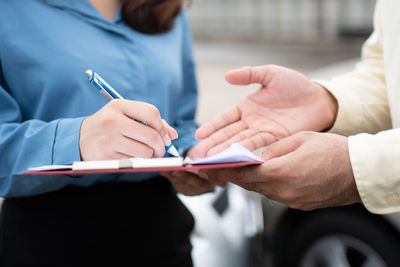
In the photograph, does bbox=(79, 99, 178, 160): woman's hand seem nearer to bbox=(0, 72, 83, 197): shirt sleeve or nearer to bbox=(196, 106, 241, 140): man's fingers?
bbox=(0, 72, 83, 197): shirt sleeve

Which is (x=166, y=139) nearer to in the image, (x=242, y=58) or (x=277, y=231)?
(x=277, y=231)

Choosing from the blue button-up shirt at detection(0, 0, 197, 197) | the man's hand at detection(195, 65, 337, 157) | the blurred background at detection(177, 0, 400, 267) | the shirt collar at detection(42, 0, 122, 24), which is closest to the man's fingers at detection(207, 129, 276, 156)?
the man's hand at detection(195, 65, 337, 157)

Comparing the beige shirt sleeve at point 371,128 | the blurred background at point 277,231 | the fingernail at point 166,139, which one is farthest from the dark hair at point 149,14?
the blurred background at point 277,231

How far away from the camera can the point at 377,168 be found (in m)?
1.34

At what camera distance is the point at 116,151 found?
1206mm

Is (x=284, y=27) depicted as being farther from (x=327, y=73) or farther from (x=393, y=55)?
(x=393, y=55)

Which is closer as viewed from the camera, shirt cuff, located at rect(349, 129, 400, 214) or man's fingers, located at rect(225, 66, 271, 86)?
shirt cuff, located at rect(349, 129, 400, 214)

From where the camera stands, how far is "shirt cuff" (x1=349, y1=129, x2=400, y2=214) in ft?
4.38

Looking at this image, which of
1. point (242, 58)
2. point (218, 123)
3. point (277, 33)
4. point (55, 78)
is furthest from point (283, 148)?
point (277, 33)

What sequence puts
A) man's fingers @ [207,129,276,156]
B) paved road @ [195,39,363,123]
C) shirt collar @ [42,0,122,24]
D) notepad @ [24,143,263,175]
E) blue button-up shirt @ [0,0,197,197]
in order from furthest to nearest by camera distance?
paved road @ [195,39,363,123]
man's fingers @ [207,129,276,156]
shirt collar @ [42,0,122,24]
blue button-up shirt @ [0,0,197,197]
notepad @ [24,143,263,175]

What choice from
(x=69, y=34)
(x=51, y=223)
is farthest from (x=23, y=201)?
(x=69, y=34)

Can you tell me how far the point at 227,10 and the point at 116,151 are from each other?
65.0 feet

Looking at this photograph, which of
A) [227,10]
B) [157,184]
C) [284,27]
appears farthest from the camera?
[227,10]

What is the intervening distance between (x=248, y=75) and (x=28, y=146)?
2.52 feet
